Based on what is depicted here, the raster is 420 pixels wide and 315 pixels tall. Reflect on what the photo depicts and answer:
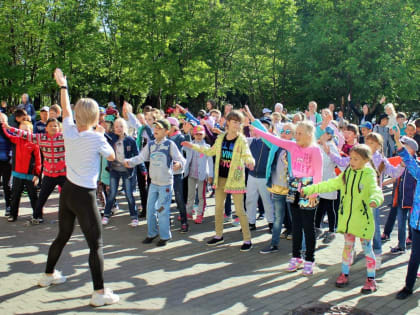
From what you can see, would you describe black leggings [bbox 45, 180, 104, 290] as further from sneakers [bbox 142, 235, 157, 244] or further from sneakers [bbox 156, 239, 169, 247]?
sneakers [bbox 142, 235, 157, 244]

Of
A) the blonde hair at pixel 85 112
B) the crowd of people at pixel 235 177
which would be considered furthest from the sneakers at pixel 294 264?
the blonde hair at pixel 85 112

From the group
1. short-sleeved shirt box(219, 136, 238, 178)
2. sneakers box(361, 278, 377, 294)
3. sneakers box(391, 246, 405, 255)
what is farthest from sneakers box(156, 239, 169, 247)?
sneakers box(391, 246, 405, 255)

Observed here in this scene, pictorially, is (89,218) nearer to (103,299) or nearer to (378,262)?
(103,299)

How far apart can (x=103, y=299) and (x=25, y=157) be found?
15.7ft

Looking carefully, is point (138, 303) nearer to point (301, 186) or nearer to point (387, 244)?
point (301, 186)

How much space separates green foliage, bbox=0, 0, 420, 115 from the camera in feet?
81.2

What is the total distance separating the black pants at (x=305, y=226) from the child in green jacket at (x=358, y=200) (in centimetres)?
49

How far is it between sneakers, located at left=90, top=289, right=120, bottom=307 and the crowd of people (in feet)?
0.04

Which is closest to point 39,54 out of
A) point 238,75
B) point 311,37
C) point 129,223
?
point 238,75

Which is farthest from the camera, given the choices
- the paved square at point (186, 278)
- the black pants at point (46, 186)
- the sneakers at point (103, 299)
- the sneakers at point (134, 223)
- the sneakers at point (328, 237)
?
the sneakers at point (134, 223)

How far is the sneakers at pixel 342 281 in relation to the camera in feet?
18.8

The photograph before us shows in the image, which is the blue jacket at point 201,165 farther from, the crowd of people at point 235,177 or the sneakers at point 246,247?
the sneakers at point 246,247

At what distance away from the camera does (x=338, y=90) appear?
1144 inches

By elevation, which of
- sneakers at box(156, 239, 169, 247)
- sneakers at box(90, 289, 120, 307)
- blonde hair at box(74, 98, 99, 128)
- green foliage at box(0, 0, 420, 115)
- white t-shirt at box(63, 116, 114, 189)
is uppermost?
green foliage at box(0, 0, 420, 115)
